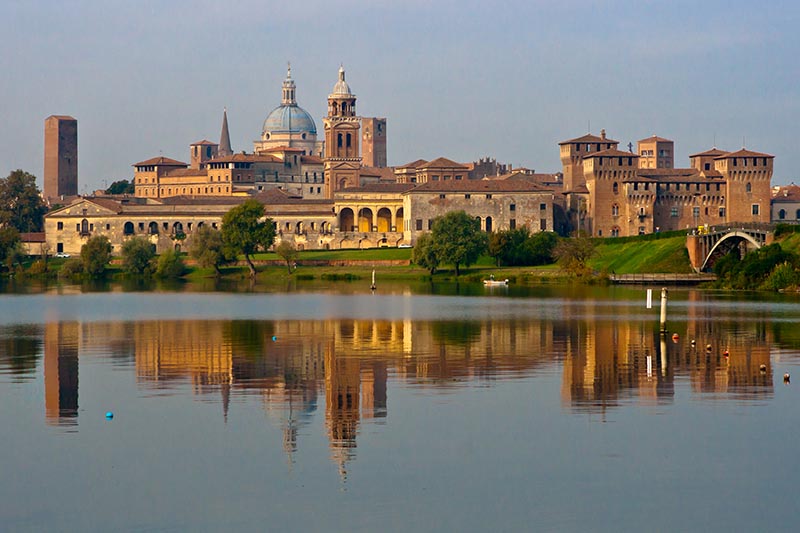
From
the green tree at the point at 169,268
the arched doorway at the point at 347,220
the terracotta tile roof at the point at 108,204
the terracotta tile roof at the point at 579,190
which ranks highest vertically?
the terracotta tile roof at the point at 579,190

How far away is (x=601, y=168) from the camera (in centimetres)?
12181

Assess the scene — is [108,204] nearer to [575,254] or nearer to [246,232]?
[246,232]

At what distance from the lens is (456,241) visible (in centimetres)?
9269

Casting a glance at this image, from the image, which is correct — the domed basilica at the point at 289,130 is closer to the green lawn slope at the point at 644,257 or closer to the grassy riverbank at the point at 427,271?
the grassy riverbank at the point at 427,271

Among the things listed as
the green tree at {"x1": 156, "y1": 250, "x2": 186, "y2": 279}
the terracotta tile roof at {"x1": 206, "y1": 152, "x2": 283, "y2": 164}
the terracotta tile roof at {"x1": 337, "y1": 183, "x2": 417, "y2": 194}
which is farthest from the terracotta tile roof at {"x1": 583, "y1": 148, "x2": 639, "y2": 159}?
the terracotta tile roof at {"x1": 206, "y1": 152, "x2": 283, "y2": 164}

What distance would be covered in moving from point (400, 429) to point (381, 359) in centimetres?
1136

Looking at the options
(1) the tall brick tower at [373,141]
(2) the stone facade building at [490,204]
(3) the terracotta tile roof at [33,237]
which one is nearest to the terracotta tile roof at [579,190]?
(2) the stone facade building at [490,204]

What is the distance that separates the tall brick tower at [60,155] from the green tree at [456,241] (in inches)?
3679

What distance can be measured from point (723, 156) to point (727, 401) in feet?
326

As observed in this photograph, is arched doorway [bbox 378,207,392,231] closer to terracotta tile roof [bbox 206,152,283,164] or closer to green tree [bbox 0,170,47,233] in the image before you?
terracotta tile roof [bbox 206,152,283,164]

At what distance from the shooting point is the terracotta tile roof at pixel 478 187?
124 metres

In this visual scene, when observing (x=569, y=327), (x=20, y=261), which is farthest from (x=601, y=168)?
(x=569, y=327)

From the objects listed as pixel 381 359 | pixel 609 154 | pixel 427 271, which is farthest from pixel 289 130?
pixel 381 359

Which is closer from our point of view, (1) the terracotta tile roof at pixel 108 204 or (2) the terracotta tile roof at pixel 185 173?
(1) the terracotta tile roof at pixel 108 204
